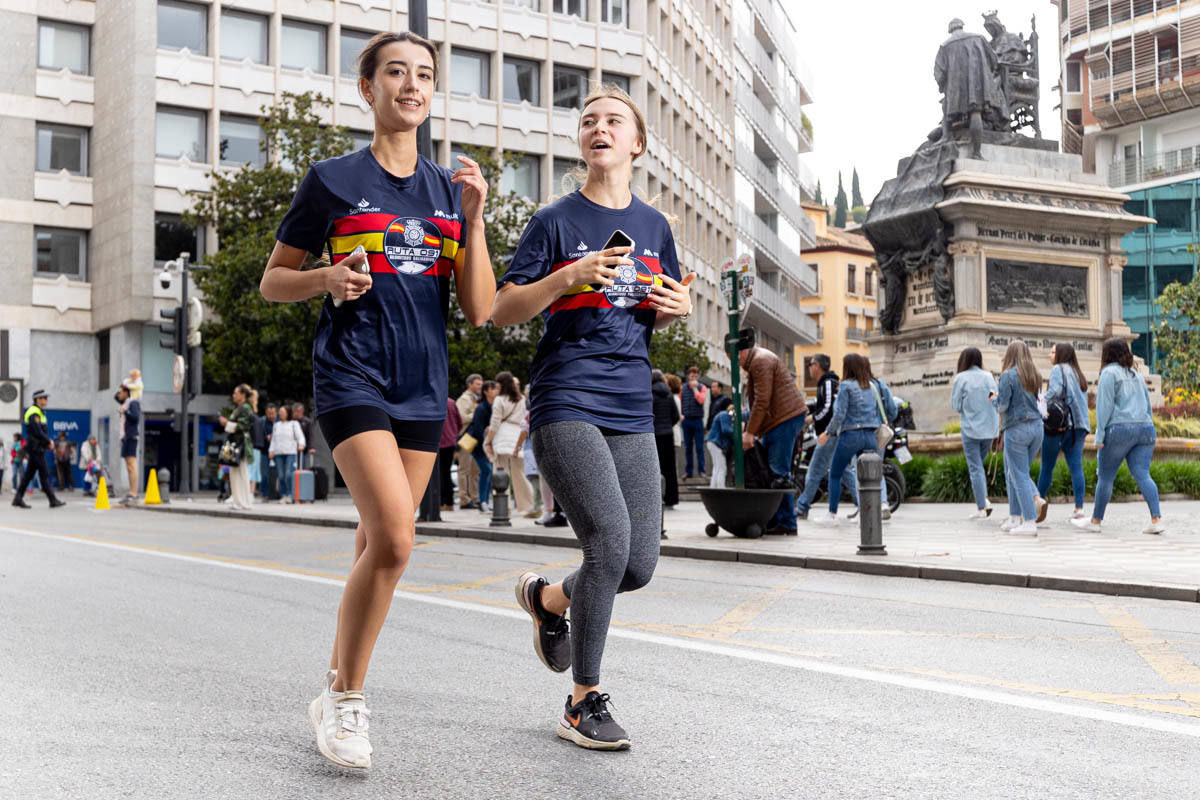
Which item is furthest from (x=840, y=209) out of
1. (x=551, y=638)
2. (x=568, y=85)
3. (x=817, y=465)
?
(x=551, y=638)

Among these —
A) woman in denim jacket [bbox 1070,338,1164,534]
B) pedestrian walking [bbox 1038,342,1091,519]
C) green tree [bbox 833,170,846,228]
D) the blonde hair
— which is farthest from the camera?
green tree [bbox 833,170,846,228]

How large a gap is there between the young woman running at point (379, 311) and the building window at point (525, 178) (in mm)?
44208

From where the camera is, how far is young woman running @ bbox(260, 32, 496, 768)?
4.24 meters

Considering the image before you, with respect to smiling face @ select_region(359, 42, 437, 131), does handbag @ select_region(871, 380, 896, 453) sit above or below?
below

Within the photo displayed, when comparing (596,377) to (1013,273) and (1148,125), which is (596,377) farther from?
(1148,125)

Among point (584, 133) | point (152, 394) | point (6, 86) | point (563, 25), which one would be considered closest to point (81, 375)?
point (152, 394)

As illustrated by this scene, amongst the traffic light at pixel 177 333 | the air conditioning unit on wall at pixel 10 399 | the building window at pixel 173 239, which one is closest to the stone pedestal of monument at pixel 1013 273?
the traffic light at pixel 177 333

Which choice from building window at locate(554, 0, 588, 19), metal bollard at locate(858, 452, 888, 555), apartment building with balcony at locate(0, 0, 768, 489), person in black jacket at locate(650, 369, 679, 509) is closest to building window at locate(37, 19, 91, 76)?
apartment building with balcony at locate(0, 0, 768, 489)

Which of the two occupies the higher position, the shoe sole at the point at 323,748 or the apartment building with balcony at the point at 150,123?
→ the apartment building with balcony at the point at 150,123

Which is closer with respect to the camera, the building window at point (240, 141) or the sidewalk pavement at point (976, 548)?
the sidewalk pavement at point (976, 548)

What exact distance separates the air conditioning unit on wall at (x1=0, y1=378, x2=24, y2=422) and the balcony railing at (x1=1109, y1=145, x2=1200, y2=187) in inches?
1890

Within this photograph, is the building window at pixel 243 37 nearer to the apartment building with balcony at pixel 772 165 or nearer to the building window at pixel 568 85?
the building window at pixel 568 85

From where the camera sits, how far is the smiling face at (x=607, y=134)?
4832mm

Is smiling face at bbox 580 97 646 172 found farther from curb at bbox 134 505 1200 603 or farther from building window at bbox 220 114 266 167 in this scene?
building window at bbox 220 114 266 167
